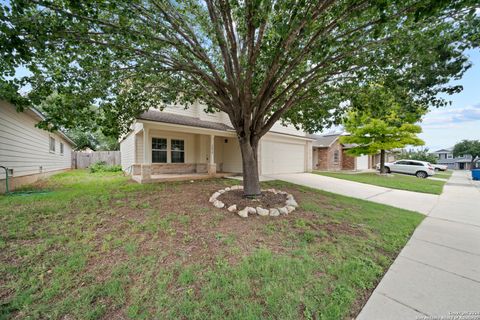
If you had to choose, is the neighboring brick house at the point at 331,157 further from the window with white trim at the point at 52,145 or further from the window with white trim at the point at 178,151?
the window with white trim at the point at 52,145

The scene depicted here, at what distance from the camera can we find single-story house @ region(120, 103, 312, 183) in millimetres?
9227

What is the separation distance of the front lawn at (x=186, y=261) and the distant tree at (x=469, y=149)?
56.2m

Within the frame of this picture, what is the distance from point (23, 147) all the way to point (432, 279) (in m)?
12.6

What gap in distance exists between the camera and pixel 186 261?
2785 mm

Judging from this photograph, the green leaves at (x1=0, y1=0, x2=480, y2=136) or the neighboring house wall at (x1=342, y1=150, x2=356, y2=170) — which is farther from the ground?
the green leaves at (x1=0, y1=0, x2=480, y2=136)

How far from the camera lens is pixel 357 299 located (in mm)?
2213

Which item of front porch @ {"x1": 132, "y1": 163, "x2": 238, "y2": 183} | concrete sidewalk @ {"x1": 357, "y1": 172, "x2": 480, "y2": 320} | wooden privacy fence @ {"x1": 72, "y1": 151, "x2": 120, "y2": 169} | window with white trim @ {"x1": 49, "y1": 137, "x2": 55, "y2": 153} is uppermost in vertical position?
window with white trim @ {"x1": 49, "y1": 137, "x2": 55, "y2": 153}

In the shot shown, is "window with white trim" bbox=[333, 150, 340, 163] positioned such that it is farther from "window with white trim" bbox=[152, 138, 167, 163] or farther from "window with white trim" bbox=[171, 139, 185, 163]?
"window with white trim" bbox=[152, 138, 167, 163]

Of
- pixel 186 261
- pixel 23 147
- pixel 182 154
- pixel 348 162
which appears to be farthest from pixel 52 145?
pixel 348 162

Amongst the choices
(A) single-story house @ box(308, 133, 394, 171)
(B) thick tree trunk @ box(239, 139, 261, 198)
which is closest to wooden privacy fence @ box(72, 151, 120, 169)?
(B) thick tree trunk @ box(239, 139, 261, 198)

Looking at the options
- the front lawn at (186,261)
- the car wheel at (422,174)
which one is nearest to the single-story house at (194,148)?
the front lawn at (186,261)

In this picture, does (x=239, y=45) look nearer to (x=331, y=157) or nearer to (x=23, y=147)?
(x=23, y=147)

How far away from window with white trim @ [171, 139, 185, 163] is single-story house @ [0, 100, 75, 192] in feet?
17.7

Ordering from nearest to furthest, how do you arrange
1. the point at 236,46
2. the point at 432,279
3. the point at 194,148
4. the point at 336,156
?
1. the point at 432,279
2. the point at 236,46
3. the point at 194,148
4. the point at 336,156
